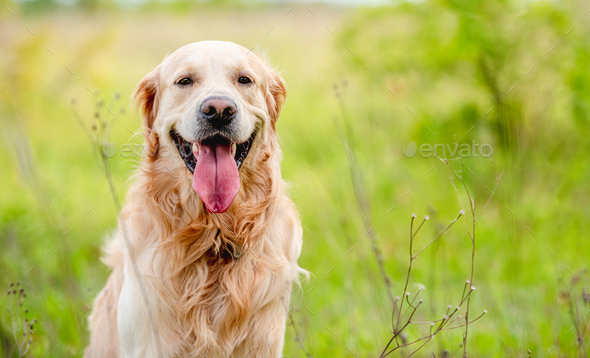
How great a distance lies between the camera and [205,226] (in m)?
2.34

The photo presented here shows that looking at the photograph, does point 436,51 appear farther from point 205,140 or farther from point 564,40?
point 205,140

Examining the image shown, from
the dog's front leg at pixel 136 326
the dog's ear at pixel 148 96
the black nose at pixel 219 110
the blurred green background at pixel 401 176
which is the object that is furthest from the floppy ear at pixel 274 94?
the dog's front leg at pixel 136 326

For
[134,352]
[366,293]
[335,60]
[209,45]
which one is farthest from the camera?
[335,60]

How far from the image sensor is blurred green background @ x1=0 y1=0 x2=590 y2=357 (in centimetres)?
317

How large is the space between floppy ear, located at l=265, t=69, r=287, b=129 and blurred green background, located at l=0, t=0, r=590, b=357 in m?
0.29

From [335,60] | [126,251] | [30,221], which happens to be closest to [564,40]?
[335,60]

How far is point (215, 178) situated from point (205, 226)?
280 mm

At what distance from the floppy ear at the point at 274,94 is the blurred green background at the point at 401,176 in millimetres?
295

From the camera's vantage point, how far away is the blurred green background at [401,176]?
3.17m

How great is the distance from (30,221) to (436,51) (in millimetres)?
5141

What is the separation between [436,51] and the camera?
548 cm

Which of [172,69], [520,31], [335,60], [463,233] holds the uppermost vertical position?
[520,31]
